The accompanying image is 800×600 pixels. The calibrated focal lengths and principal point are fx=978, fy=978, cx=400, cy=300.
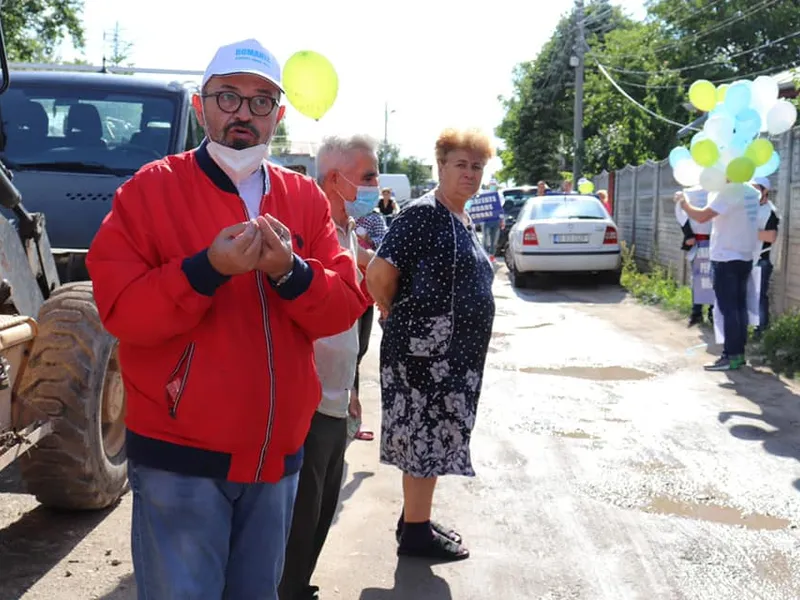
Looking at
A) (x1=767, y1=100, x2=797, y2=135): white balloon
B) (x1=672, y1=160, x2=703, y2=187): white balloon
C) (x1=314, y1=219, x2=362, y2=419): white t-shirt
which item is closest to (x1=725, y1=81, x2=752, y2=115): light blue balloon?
(x1=767, y1=100, x2=797, y2=135): white balloon

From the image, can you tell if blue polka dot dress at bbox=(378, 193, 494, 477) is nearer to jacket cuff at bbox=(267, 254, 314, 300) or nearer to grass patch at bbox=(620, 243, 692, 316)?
jacket cuff at bbox=(267, 254, 314, 300)

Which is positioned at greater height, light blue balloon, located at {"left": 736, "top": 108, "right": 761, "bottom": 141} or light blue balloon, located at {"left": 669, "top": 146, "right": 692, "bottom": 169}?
light blue balloon, located at {"left": 736, "top": 108, "right": 761, "bottom": 141}

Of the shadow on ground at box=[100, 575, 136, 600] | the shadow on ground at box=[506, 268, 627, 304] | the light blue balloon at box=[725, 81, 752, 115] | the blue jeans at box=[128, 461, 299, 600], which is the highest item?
the light blue balloon at box=[725, 81, 752, 115]

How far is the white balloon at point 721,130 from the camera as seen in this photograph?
8656mm

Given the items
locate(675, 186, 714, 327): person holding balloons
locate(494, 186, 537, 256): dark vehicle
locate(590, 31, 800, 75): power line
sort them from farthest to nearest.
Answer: locate(590, 31, 800, 75): power line, locate(494, 186, 537, 256): dark vehicle, locate(675, 186, 714, 327): person holding balloons

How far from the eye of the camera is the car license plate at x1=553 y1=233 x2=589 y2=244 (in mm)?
16156

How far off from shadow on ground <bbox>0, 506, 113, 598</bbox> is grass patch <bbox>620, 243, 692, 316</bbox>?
9.39 m

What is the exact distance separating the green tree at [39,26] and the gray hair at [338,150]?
1050 inches

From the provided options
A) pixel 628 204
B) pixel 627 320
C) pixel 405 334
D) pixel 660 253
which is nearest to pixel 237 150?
pixel 405 334

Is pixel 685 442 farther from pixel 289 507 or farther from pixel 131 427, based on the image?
pixel 131 427

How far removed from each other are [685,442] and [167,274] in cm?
502

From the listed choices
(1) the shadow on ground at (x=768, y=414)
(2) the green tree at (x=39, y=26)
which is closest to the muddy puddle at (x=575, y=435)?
(1) the shadow on ground at (x=768, y=414)

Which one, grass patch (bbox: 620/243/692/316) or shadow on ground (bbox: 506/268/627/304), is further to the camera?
shadow on ground (bbox: 506/268/627/304)

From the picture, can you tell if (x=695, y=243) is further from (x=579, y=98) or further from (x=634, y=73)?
(x=634, y=73)
